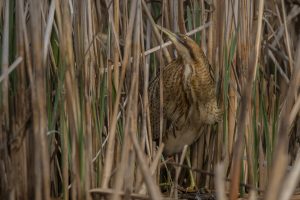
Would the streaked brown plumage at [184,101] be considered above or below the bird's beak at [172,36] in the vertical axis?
below

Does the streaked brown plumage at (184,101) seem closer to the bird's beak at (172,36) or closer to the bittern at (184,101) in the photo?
the bittern at (184,101)

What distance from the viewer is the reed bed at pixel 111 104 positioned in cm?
218

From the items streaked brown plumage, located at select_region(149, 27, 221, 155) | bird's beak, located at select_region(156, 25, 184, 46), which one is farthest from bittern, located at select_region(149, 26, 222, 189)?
bird's beak, located at select_region(156, 25, 184, 46)

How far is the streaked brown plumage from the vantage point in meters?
3.37

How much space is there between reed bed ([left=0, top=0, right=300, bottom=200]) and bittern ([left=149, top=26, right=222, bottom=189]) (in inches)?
2.6

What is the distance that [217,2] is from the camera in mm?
3027

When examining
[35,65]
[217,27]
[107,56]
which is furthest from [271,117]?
[35,65]

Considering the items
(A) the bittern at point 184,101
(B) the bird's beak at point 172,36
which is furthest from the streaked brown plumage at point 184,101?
(B) the bird's beak at point 172,36

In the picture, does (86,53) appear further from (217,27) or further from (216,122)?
(216,122)

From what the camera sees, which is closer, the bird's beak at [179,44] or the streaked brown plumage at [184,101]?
the bird's beak at [179,44]

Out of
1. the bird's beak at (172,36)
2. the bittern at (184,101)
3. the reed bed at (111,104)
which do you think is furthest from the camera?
the bittern at (184,101)

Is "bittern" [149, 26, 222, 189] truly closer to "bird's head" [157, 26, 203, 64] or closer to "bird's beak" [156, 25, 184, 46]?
"bird's head" [157, 26, 203, 64]

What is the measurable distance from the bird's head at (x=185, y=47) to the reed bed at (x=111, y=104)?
0.21 ft

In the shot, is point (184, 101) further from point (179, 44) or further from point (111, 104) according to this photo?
point (111, 104)
